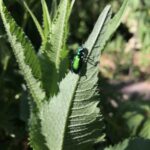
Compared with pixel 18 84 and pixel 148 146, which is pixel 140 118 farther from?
pixel 148 146

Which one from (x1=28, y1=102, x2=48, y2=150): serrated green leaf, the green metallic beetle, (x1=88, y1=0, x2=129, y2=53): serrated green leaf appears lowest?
(x1=28, y1=102, x2=48, y2=150): serrated green leaf

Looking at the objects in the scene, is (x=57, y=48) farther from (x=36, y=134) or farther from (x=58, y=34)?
(x=36, y=134)

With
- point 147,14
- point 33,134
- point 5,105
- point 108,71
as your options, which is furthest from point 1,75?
point 108,71

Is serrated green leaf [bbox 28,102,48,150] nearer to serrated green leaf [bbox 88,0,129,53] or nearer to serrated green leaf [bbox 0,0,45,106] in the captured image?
serrated green leaf [bbox 0,0,45,106]

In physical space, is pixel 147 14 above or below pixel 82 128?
above

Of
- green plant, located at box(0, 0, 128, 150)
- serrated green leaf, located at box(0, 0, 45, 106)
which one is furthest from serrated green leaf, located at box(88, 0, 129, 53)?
serrated green leaf, located at box(0, 0, 45, 106)

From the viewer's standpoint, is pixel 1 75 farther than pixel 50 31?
Yes

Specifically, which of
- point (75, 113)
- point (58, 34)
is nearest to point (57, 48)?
point (58, 34)
